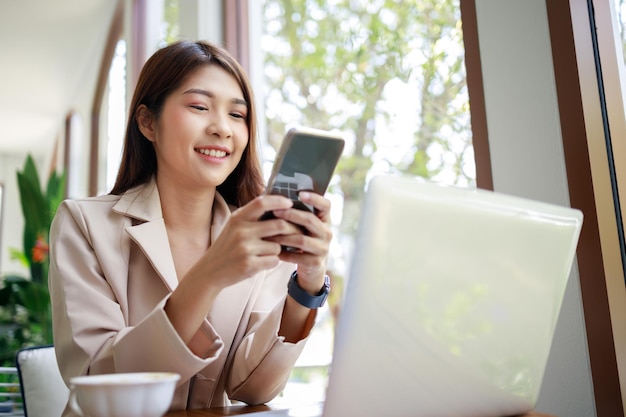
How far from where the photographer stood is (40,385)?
4.74 feet

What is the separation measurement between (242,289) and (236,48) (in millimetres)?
Answer: 1880

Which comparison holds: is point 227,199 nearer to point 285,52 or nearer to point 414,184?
point 414,184

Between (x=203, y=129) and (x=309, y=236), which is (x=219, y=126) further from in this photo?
(x=309, y=236)

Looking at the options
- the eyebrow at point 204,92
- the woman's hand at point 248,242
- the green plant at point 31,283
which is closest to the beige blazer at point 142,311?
the woman's hand at point 248,242

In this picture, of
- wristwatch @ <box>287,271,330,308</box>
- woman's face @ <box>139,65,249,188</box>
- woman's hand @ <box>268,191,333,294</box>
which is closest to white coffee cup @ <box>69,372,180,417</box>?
woman's hand @ <box>268,191,333,294</box>

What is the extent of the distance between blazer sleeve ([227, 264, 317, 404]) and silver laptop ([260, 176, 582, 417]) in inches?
15.5

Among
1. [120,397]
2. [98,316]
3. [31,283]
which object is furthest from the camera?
[31,283]

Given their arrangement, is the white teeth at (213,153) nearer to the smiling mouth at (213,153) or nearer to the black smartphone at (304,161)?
the smiling mouth at (213,153)

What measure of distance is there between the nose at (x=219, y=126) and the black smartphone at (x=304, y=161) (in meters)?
0.45

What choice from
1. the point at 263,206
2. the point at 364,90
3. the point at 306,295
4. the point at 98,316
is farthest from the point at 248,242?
the point at 364,90

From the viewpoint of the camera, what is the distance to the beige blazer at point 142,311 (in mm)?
876

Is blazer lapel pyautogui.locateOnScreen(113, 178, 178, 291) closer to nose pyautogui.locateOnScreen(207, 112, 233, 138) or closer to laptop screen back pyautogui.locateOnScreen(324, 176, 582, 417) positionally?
nose pyautogui.locateOnScreen(207, 112, 233, 138)

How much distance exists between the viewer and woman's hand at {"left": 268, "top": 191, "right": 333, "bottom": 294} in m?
0.81

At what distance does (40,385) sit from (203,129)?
777mm
